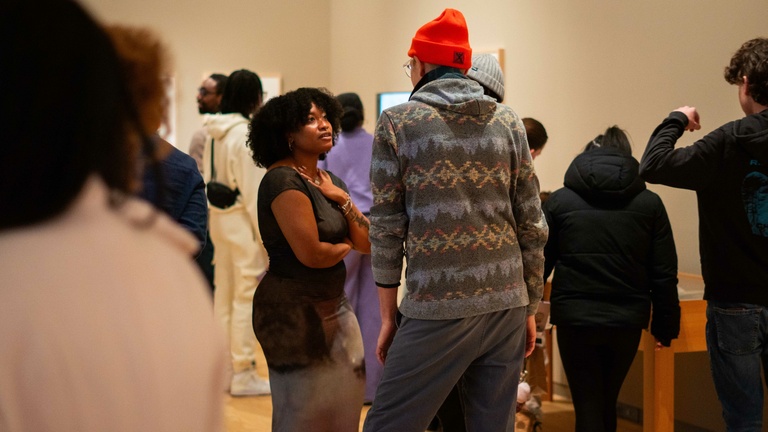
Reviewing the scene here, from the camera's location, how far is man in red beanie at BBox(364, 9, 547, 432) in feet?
7.06

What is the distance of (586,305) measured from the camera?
3.15 meters

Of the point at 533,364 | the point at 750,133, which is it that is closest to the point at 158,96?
the point at 750,133

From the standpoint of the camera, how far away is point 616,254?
3.13m

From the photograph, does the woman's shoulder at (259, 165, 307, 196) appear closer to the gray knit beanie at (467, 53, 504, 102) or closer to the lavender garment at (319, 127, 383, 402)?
the gray knit beanie at (467, 53, 504, 102)

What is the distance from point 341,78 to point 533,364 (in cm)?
467

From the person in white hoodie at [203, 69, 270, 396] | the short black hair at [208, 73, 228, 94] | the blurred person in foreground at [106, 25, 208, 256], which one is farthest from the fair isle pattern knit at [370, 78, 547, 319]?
the short black hair at [208, 73, 228, 94]

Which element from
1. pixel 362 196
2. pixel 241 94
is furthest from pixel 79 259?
pixel 241 94

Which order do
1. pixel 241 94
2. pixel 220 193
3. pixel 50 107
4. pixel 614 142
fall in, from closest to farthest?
pixel 50 107 → pixel 614 142 → pixel 241 94 → pixel 220 193

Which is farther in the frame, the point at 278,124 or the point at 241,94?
the point at 241,94

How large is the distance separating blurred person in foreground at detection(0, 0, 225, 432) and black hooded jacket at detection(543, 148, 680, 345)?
8.22ft

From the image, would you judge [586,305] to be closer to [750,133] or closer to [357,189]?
[750,133]

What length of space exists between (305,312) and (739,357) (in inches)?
55.8

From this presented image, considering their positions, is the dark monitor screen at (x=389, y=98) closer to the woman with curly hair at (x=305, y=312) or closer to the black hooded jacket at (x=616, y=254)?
the black hooded jacket at (x=616, y=254)

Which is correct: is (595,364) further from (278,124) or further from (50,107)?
(50,107)
